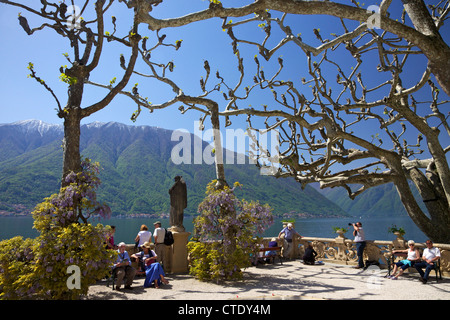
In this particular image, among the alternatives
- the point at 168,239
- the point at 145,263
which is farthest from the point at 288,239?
the point at 145,263

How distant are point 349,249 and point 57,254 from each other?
11398mm

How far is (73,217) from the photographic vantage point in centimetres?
688

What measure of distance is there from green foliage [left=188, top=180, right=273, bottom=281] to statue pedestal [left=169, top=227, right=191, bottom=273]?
4.24 ft

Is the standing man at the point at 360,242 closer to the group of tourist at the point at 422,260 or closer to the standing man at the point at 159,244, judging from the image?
the group of tourist at the point at 422,260

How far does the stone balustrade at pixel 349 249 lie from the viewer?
10367 mm

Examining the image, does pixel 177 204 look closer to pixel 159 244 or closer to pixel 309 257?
pixel 159 244

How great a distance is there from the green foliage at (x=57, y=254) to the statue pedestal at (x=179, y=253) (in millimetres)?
4588

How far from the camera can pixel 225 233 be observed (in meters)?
9.65

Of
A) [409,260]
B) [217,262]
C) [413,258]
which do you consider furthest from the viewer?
[409,260]

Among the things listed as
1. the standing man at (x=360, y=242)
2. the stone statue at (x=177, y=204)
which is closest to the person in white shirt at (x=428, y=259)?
the standing man at (x=360, y=242)

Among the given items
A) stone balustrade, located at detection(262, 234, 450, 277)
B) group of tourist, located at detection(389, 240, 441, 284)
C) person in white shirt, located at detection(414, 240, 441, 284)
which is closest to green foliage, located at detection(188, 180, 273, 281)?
group of tourist, located at detection(389, 240, 441, 284)

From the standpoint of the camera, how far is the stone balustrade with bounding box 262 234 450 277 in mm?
10367

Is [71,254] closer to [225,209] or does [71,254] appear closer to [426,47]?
[225,209]
